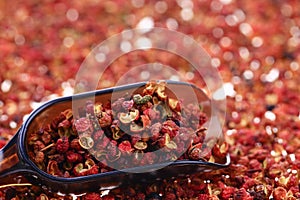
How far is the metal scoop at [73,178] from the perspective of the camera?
3.90 ft

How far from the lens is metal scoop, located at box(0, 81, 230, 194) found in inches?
46.8

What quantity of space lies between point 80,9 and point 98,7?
8 centimetres

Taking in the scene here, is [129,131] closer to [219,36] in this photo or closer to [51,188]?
[51,188]

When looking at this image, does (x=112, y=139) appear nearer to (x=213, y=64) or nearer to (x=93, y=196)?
(x=93, y=196)

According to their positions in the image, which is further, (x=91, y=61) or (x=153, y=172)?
(x=91, y=61)

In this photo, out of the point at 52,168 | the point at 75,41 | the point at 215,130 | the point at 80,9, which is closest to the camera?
the point at 52,168

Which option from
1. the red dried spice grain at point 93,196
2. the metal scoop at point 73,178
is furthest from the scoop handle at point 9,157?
the red dried spice grain at point 93,196

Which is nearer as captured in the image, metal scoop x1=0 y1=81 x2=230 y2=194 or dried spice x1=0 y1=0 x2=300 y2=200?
metal scoop x1=0 y1=81 x2=230 y2=194

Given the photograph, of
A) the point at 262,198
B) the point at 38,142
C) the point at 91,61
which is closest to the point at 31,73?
the point at 91,61

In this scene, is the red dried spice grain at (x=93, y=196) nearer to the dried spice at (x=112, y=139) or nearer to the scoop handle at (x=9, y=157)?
the dried spice at (x=112, y=139)

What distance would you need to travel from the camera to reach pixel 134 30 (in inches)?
80.7

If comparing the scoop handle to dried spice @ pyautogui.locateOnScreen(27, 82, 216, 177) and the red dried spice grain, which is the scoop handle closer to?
dried spice @ pyautogui.locateOnScreen(27, 82, 216, 177)

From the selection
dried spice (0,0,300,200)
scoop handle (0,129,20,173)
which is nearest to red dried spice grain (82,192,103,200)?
dried spice (0,0,300,200)

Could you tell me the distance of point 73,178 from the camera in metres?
1.18
